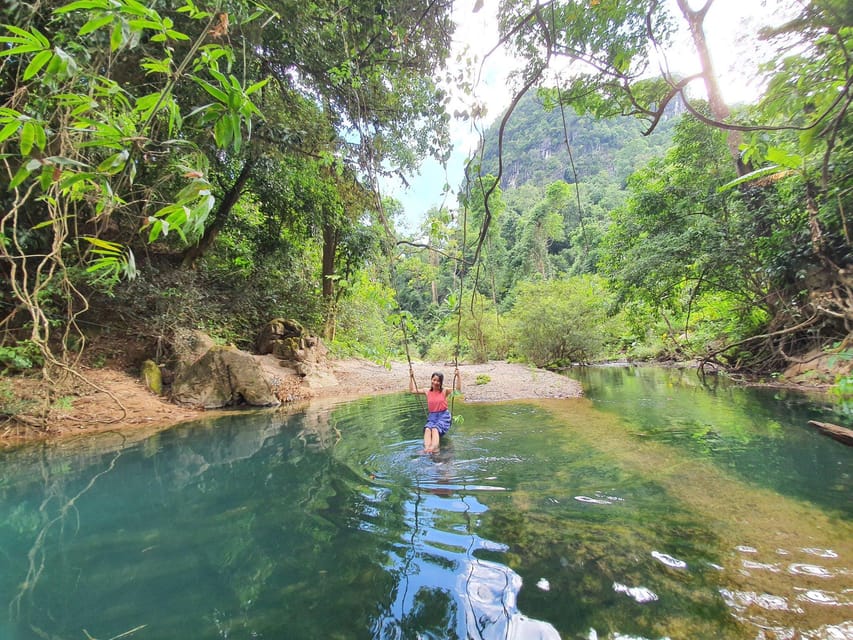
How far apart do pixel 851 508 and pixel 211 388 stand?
406 inches

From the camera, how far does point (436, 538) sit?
303 centimetres

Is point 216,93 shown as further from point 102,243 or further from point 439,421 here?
point 439,421

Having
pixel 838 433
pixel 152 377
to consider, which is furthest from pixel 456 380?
pixel 152 377

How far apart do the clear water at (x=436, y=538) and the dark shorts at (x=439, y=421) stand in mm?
413

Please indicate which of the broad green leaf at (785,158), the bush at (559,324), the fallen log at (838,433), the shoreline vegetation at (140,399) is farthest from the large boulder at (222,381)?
the bush at (559,324)

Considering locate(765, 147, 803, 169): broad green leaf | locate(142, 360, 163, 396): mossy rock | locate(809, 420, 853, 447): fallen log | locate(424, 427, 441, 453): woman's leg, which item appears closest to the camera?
locate(765, 147, 803, 169): broad green leaf

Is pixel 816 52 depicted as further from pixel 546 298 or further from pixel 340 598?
pixel 546 298

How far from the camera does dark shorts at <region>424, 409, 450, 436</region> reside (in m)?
5.84

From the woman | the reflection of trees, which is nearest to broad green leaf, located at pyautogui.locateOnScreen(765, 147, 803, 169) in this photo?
the woman

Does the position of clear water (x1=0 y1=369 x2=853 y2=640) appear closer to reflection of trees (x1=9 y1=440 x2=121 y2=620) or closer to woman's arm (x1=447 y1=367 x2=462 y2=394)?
reflection of trees (x1=9 y1=440 x2=121 y2=620)

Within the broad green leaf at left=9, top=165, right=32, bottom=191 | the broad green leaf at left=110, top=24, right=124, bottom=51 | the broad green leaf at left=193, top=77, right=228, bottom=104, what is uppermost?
the broad green leaf at left=110, top=24, right=124, bottom=51

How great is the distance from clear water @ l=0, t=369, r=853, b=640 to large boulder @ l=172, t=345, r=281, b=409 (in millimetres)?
2754

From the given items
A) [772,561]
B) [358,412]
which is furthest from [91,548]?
[358,412]

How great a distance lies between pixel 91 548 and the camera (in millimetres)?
2957
